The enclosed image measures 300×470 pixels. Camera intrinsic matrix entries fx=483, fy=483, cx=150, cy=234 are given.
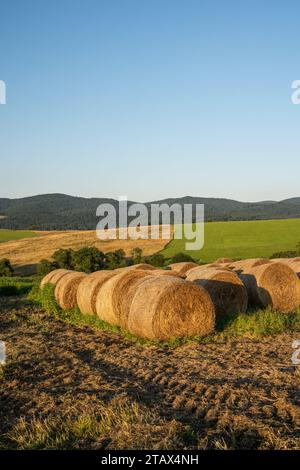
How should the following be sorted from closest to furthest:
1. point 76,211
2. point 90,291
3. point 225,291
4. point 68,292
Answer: point 225,291
point 90,291
point 68,292
point 76,211

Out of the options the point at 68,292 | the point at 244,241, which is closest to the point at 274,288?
the point at 68,292

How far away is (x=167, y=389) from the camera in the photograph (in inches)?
272

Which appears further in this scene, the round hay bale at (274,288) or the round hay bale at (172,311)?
the round hay bale at (274,288)

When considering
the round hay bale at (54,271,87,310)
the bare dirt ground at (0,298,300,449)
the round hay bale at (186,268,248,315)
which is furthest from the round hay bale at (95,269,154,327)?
the round hay bale at (54,271,87,310)

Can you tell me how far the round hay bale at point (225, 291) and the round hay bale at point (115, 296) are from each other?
1.96 m

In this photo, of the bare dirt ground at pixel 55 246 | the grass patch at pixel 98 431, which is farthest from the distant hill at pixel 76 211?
the grass patch at pixel 98 431

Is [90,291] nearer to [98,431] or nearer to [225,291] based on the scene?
[225,291]

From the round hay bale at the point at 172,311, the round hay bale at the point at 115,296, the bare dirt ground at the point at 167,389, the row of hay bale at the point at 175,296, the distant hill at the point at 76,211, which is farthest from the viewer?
the distant hill at the point at 76,211

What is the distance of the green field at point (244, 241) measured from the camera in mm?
50969

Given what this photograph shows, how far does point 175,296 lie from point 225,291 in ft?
8.93

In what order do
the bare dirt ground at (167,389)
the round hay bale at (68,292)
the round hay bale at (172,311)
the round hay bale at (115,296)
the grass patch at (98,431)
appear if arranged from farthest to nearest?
the round hay bale at (68,292)
the round hay bale at (115,296)
the round hay bale at (172,311)
the bare dirt ground at (167,389)
the grass patch at (98,431)

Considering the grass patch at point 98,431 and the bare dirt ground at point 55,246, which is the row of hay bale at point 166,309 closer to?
the grass patch at point 98,431

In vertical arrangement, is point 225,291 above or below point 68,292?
above
